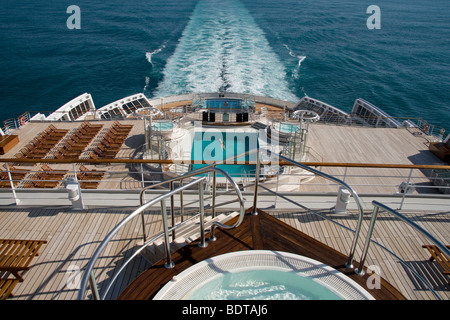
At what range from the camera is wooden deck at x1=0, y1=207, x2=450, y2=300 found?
4266 millimetres

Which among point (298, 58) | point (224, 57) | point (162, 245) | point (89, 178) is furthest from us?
point (298, 58)

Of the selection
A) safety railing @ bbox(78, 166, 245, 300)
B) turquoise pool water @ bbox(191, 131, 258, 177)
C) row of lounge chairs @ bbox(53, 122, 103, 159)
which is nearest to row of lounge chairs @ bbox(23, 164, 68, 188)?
row of lounge chairs @ bbox(53, 122, 103, 159)

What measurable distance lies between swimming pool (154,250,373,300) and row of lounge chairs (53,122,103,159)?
12.9m

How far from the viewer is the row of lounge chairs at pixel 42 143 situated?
1471 cm

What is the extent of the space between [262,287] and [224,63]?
3225cm

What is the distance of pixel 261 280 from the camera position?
3807mm

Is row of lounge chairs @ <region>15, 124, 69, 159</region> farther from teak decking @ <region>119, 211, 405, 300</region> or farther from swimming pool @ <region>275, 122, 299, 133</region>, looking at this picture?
teak decking @ <region>119, 211, 405, 300</region>

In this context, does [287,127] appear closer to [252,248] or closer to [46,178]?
[46,178]

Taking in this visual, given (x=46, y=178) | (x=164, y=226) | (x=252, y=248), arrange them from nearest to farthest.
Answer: (x=164, y=226) < (x=252, y=248) < (x=46, y=178)

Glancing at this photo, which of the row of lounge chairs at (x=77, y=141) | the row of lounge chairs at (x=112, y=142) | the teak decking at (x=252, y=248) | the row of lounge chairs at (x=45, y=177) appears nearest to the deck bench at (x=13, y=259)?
the teak decking at (x=252, y=248)

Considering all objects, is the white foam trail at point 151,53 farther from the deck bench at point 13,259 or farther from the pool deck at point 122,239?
the deck bench at point 13,259

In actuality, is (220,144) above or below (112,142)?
below

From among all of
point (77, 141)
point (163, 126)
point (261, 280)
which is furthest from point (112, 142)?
point (261, 280)
